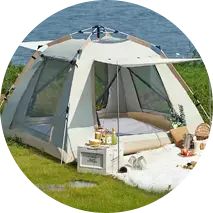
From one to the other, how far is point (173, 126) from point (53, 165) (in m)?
1.44

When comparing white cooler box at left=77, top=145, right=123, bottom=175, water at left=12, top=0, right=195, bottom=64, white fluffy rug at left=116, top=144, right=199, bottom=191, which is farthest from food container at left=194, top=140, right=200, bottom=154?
water at left=12, top=0, right=195, bottom=64

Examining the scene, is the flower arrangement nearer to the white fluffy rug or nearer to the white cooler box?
the white fluffy rug

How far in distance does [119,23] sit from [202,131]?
4.89 metres

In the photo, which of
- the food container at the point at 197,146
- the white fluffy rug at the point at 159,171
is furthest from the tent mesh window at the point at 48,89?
the food container at the point at 197,146

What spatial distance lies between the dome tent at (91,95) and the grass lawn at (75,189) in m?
0.14

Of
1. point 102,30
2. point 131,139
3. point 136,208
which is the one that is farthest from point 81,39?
point 136,208

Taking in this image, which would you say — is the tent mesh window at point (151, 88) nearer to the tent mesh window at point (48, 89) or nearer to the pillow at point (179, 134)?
the pillow at point (179, 134)

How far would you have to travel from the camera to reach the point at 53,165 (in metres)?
5.59

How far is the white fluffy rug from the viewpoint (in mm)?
5156

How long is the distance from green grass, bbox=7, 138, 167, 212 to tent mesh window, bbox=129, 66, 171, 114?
145 cm

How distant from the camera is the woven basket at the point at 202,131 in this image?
6.15 m

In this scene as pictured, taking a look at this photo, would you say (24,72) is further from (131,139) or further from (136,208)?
(136,208)

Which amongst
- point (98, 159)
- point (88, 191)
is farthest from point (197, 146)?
point (88, 191)

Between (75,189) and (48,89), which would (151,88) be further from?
(75,189)
